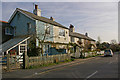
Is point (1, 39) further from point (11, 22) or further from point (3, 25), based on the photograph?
point (11, 22)

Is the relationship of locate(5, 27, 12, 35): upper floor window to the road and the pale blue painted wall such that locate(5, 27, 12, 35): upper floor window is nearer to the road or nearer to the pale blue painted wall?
the pale blue painted wall

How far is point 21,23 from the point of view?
72.1ft

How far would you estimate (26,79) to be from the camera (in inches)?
336

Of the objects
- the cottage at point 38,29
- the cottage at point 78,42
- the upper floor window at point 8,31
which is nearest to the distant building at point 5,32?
the upper floor window at point 8,31

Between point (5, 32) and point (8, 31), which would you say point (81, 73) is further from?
point (8, 31)

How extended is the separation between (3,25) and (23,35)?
4.56m

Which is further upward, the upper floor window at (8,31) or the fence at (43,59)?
A: the upper floor window at (8,31)

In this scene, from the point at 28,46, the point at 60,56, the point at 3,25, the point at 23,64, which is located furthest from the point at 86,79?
the point at 3,25

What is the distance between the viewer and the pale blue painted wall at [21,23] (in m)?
20.9

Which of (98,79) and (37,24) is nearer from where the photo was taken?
(98,79)

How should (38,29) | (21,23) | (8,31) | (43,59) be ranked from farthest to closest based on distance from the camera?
(8,31)
(21,23)
(38,29)
(43,59)

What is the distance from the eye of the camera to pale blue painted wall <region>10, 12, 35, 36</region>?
68.7ft

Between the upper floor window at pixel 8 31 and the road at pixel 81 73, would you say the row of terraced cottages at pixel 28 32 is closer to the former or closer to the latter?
the upper floor window at pixel 8 31

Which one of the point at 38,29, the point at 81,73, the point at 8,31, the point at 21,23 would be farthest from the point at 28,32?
the point at 81,73
